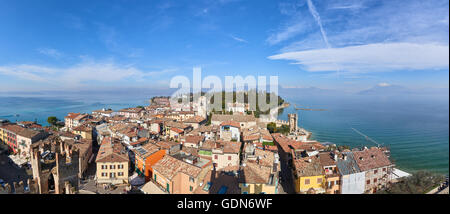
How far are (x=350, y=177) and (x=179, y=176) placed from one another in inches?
219

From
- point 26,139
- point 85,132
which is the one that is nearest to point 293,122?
point 85,132

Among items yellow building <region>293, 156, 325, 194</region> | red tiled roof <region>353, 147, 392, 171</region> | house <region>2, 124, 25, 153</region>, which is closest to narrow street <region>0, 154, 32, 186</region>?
house <region>2, 124, 25, 153</region>

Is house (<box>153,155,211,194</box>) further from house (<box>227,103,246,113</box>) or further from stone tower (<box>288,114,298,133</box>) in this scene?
house (<box>227,103,246,113</box>)

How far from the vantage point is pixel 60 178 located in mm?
4844

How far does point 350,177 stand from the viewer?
21.5 feet

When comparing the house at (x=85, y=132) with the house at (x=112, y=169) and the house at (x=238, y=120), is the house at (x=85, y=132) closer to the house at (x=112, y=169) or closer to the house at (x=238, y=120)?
the house at (x=112, y=169)

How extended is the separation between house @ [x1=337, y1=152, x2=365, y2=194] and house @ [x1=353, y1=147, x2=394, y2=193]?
7.9 inches

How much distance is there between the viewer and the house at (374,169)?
22.6ft

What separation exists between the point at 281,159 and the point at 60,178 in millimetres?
8792

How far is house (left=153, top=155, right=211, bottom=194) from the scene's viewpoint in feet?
20.0

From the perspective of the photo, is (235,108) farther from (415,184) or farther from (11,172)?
(11,172)

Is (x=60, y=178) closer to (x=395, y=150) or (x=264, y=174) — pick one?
(x=264, y=174)
